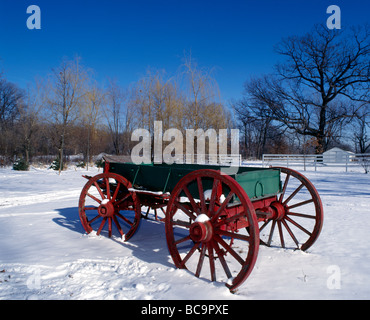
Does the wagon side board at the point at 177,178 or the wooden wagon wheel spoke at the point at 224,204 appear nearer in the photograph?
the wooden wagon wheel spoke at the point at 224,204

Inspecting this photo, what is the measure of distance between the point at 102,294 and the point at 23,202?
694 centimetres

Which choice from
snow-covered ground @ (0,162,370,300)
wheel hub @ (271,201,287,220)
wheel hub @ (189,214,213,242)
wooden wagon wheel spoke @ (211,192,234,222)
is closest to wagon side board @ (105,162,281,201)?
wheel hub @ (271,201,287,220)

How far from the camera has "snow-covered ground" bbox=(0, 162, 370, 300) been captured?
116 inches

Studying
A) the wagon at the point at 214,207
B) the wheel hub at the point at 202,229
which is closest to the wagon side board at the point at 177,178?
the wagon at the point at 214,207

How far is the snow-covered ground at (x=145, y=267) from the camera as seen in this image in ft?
9.70

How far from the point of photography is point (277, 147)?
149ft

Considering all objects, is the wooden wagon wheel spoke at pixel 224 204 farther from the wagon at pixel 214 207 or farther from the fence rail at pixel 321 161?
the fence rail at pixel 321 161

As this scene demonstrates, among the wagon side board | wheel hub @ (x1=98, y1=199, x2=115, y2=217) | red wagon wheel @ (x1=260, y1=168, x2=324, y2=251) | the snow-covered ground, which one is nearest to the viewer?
the snow-covered ground

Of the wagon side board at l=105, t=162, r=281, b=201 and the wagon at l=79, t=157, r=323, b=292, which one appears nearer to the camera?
the wagon at l=79, t=157, r=323, b=292

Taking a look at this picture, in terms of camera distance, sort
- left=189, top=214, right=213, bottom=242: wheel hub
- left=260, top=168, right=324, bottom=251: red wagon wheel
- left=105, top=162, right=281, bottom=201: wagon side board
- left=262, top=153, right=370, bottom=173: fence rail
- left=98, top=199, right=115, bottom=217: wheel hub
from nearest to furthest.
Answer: left=189, top=214, right=213, bottom=242: wheel hub
left=105, top=162, right=281, bottom=201: wagon side board
left=260, top=168, right=324, bottom=251: red wagon wheel
left=98, top=199, right=115, bottom=217: wheel hub
left=262, top=153, right=370, bottom=173: fence rail

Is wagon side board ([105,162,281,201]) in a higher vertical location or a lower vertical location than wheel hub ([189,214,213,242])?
higher

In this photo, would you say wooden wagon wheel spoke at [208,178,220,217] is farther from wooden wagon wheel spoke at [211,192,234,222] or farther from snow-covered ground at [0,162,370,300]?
snow-covered ground at [0,162,370,300]

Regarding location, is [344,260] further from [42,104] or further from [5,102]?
[5,102]
